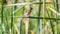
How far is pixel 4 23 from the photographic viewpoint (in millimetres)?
832

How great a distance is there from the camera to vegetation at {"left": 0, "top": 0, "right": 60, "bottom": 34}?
804 millimetres

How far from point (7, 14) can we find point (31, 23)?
0.14 meters

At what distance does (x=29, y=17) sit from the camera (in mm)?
822

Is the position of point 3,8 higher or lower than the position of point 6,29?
higher

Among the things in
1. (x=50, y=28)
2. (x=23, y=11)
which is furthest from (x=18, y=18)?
(x=50, y=28)

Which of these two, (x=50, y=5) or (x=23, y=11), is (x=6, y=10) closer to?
(x=23, y=11)

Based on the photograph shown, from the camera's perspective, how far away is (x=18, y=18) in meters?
0.84

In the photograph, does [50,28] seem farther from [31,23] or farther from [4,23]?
[4,23]

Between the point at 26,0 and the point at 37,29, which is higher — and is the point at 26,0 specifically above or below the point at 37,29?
above

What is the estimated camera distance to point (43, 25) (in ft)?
2.63

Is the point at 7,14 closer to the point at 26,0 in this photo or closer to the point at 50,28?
the point at 26,0

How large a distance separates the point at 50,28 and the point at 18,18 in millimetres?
185

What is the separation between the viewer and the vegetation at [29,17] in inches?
31.7

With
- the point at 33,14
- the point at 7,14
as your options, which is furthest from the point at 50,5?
the point at 7,14
